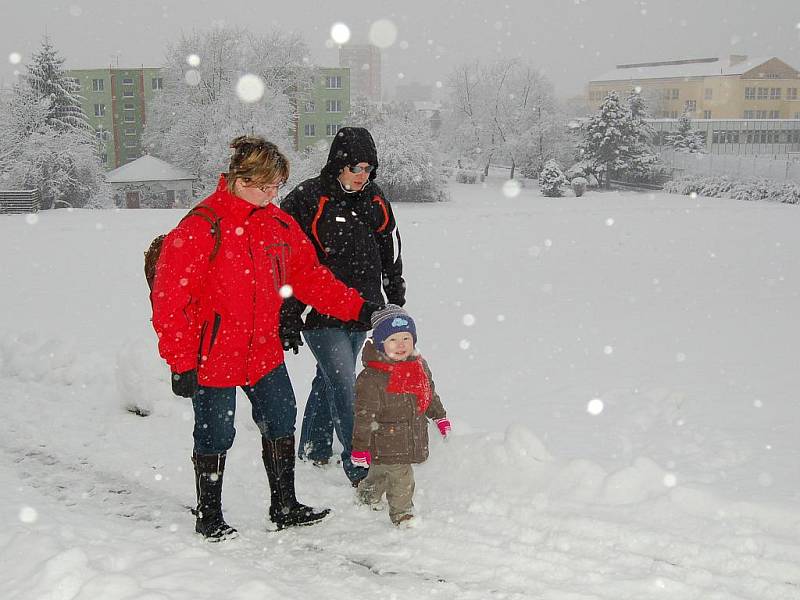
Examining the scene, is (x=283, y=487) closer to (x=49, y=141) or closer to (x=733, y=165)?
(x=49, y=141)

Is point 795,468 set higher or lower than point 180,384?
lower

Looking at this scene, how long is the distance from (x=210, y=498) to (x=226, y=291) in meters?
1.10

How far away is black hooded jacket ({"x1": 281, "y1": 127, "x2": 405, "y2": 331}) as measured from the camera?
14.1 feet

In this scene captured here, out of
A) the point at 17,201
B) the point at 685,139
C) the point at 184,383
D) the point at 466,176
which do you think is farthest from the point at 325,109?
the point at 184,383

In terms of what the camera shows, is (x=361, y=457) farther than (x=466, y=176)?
No

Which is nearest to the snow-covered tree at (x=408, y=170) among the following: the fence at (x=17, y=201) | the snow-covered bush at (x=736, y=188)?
the snow-covered bush at (x=736, y=188)

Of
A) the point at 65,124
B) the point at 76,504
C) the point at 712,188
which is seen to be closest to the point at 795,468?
the point at 76,504

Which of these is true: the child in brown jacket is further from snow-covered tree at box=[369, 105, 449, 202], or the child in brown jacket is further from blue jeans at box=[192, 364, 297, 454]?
snow-covered tree at box=[369, 105, 449, 202]

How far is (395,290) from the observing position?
4785 millimetres

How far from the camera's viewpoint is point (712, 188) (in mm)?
34531

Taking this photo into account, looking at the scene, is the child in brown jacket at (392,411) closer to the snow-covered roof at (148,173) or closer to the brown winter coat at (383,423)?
the brown winter coat at (383,423)

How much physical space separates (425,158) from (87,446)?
3423cm

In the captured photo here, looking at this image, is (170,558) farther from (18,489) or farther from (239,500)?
(18,489)

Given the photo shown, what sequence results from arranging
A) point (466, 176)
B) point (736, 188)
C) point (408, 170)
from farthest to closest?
point (466, 176), point (408, 170), point (736, 188)
